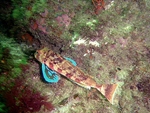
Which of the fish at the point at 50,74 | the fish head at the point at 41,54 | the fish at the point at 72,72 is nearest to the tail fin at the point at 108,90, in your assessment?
the fish at the point at 72,72

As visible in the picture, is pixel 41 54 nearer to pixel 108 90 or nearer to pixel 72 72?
pixel 72 72

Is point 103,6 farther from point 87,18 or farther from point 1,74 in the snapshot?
point 1,74

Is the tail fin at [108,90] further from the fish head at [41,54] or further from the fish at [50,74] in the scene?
the fish head at [41,54]

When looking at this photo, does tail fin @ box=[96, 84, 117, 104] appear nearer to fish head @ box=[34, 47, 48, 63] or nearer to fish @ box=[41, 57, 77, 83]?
fish @ box=[41, 57, 77, 83]

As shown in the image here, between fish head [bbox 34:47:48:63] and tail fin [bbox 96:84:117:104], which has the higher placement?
fish head [bbox 34:47:48:63]

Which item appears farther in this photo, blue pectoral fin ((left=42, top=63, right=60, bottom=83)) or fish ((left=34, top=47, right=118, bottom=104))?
blue pectoral fin ((left=42, top=63, right=60, bottom=83))

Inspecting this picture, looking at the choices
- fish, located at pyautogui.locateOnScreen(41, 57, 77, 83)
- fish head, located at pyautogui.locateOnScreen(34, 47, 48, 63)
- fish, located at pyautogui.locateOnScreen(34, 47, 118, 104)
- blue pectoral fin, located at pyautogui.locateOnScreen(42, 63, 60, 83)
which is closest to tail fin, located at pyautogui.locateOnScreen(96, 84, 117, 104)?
fish, located at pyautogui.locateOnScreen(34, 47, 118, 104)

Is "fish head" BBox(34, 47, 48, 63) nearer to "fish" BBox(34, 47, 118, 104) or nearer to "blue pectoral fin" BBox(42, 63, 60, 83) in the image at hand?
"fish" BBox(34, 47, 118, 104)
